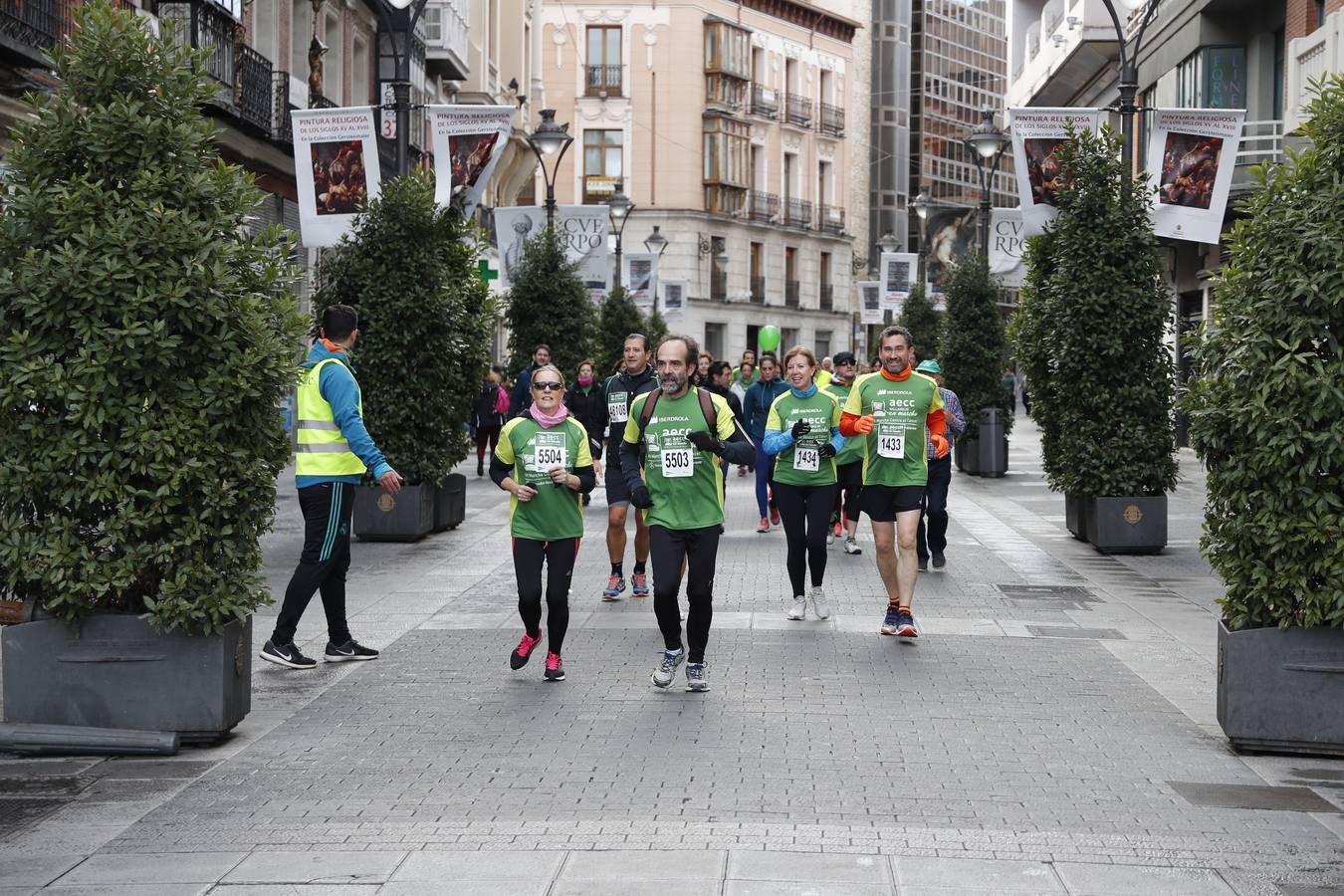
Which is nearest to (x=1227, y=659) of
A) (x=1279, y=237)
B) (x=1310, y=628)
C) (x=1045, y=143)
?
(x=1310, y=628)

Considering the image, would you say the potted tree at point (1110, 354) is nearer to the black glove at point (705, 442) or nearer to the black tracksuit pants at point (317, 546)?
the black glove at point (705, 442)

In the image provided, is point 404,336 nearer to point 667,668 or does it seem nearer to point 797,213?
point 667,668

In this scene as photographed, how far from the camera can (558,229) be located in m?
33.6

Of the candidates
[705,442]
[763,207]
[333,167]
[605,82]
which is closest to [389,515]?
[333,167]

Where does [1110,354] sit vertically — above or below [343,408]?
above

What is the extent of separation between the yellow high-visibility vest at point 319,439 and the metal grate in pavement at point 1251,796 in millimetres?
4763

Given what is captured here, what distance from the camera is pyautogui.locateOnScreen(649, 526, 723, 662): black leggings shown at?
9344 millimetres

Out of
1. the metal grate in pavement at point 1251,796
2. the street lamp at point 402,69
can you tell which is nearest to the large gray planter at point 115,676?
the metal grate in pavement at point 1251,796

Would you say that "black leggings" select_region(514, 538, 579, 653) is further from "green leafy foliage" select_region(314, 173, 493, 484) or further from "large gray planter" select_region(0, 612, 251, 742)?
Answer: "green leafy foliage" select_region(314, 173, 493, 484)

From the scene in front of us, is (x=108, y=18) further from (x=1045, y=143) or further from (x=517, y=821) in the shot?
(x=1045, y=143)

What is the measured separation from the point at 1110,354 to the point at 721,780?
10.6 metres

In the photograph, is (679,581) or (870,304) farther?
(870,304)

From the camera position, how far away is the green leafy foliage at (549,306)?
101 feet

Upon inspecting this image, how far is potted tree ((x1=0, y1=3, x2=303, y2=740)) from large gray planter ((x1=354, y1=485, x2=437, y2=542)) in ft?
31.2
